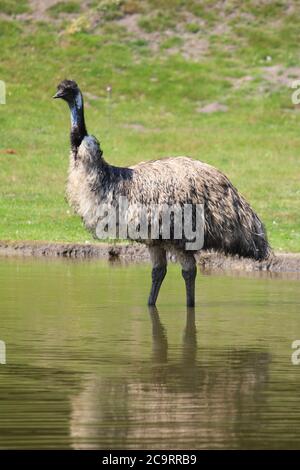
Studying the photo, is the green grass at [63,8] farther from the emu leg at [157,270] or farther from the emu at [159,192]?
the emu leg at [157,270]

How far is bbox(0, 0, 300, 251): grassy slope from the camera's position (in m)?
33.9

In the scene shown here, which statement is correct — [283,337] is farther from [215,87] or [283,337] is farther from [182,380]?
[215,87]

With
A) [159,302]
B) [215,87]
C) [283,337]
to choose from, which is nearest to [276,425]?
[283,337]

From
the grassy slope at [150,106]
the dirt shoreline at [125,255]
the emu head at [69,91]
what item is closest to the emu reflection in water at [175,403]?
the emu head at [69,91]

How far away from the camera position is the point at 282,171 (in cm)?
3809

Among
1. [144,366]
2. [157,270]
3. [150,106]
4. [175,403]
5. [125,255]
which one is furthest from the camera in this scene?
[150,106]

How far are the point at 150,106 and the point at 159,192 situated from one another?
29.5m

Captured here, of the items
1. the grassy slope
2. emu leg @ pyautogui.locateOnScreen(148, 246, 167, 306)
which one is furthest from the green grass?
emu leg @ pyautogui.locateOnScreen(148, 246, 167, 306)

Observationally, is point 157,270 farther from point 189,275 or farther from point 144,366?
point 144,366

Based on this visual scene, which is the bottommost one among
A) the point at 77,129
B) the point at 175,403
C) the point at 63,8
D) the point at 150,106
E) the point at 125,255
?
the point at 125,255

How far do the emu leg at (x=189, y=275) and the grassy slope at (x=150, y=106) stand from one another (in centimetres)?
780

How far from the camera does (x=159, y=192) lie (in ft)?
62.1

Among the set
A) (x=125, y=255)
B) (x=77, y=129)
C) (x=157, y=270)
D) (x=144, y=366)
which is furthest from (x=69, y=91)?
(x=125, y=255)
